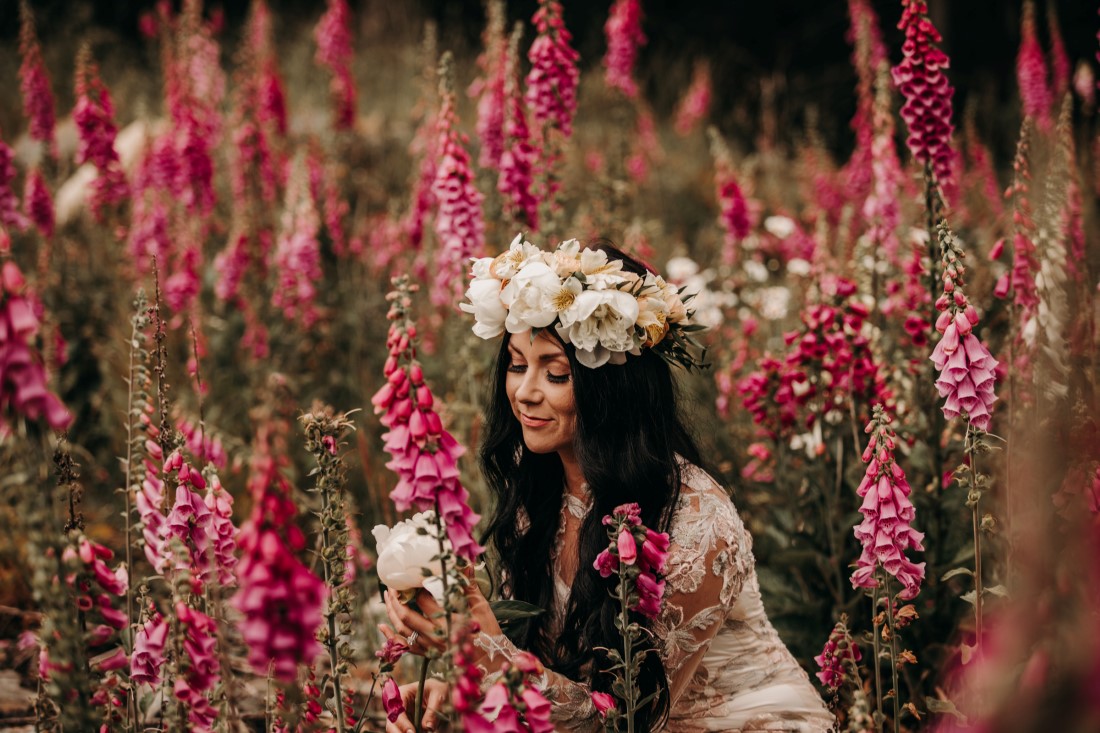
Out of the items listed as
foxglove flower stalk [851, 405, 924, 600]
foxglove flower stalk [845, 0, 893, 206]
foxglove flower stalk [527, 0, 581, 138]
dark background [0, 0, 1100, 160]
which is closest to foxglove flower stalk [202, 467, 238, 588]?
foxglove flower stalk [851, 405, 924, 600]

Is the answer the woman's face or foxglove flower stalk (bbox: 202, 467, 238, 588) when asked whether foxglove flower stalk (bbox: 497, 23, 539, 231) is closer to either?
the woman's face

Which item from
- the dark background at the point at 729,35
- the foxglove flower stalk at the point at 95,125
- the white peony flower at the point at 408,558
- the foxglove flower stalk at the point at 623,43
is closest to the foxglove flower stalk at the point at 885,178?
the foxglove flower stalk at the point at 623,43

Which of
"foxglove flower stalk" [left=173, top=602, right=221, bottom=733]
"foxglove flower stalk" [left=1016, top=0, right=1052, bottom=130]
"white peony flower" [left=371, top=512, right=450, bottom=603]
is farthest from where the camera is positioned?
"foxglove flower stalk" [left=1016, top=0, right=1052, bottom=130]

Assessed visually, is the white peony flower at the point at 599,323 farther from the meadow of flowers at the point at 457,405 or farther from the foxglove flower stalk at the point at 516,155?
the foxglove flower stalk at the point at 516,155

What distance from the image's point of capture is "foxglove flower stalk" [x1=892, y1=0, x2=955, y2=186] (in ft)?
9.34

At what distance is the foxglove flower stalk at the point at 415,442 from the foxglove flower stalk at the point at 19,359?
1.59ft

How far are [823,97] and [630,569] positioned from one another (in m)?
10.5

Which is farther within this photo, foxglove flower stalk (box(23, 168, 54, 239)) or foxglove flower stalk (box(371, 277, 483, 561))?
foxglove flower stalk (box(23, 168, 54, 239))

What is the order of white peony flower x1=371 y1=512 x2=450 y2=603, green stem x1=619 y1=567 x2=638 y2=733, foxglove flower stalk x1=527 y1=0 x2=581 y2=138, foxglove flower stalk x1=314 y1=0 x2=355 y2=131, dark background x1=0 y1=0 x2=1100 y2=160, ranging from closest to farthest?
green stem x1=619 y1=567 x2=638 y2=733 → white peony flower x1=371 y1=512 x2=450 y2=603 → foxglove flower stalk x1=527 y1=0 x2=581 y2=138 → foxglove flower stalk x1=314 y1=0 x2=355 y2=131 → dark background x1=0 y1=0 x2=1100 y2=160

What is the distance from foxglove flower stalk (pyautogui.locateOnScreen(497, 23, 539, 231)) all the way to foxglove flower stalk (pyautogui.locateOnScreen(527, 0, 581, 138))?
0.07 metres

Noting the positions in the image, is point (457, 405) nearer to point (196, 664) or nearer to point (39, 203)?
point (196, 664)

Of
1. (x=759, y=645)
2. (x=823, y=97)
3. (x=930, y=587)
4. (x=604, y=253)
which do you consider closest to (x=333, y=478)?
(x=604, y=253)

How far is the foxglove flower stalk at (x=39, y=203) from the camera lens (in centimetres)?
455

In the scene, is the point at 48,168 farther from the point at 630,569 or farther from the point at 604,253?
the point at 630,569
